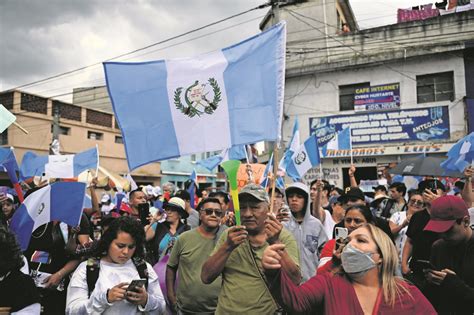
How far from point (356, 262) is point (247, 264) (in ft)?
3.08

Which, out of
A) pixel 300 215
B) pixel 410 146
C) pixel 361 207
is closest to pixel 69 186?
pixel 300 215

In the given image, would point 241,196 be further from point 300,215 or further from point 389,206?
point 389,206

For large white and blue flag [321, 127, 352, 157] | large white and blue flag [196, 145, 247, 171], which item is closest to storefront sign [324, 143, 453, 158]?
large white and blue flag [321, 127, 352, 157]

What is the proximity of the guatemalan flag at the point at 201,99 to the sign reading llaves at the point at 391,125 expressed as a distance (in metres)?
14.6

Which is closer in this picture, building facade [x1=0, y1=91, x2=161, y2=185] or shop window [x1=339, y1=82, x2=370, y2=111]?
shop window [x1=339, y1=82, x2=370, y2=111]

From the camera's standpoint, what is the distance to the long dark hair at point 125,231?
10.0 feet

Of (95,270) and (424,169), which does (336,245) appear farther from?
(424,169)

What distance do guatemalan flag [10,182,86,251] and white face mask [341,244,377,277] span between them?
280 centimetres

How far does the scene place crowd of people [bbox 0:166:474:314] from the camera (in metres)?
2.19

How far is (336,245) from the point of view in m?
2.69

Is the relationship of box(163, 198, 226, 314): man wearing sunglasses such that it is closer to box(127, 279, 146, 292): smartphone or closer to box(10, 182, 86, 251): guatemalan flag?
box(127, 279, 146, 292): smartphone

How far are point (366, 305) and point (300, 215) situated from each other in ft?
8.08

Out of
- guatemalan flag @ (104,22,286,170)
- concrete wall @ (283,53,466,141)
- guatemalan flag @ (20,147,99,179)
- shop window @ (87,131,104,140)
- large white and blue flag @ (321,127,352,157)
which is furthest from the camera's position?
shop window @ (87,131,104,140)

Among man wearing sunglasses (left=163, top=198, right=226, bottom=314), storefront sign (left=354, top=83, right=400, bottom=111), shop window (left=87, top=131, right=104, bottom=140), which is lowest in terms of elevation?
man wearing sunglasses (left=163, top=198, right=226, bottom=314)
